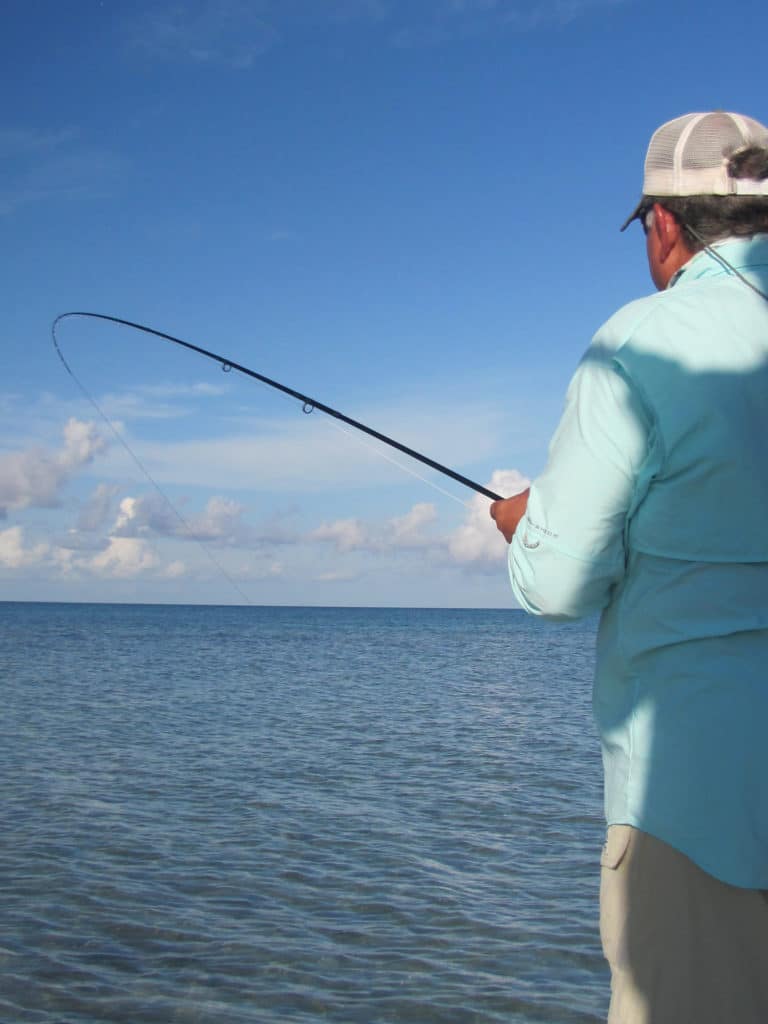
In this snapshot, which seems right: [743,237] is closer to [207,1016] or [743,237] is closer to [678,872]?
[678,872]

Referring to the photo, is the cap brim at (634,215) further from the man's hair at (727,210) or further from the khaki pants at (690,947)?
the khaki pants at (690,947)

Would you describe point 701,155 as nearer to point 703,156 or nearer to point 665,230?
point 703,156

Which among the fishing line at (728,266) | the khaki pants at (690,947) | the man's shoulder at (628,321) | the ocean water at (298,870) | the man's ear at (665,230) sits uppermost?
the man's ear at (665,230)

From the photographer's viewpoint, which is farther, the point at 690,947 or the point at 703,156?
the point at 703,156

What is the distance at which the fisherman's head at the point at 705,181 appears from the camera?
1737 millimetres

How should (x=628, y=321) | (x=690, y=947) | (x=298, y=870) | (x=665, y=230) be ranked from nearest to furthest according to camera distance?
(x=690, y=947)
(x=628, y=321)
(x=665, y=230)
(x=298, y=870)

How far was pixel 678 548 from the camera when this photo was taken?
1.59 meters

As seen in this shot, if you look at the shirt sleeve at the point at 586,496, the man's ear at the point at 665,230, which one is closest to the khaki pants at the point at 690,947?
the shirt sleeve at the point at 586,496

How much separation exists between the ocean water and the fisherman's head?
182 inches

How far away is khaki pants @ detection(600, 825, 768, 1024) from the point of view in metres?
1.54

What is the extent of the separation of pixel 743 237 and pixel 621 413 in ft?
1.43

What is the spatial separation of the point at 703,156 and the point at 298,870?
23.4ft

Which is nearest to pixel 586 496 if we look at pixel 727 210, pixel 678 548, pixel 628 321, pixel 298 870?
pixel 678 548

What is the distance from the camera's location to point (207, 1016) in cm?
520
